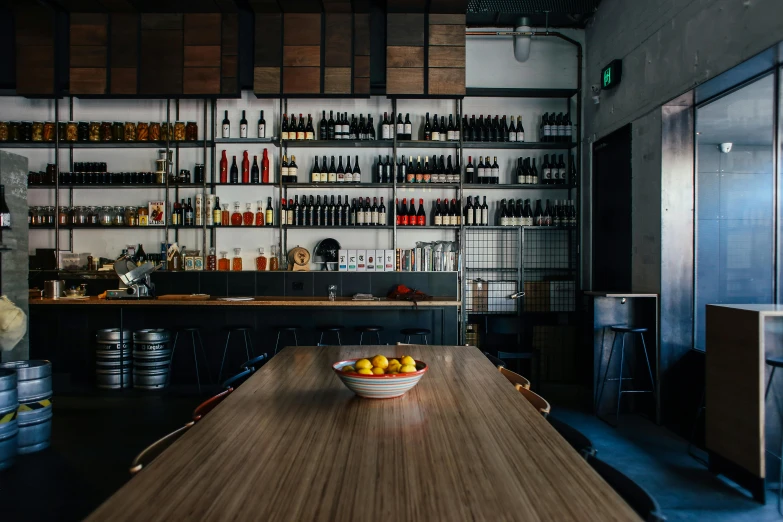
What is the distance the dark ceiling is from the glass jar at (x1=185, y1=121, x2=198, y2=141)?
349 centimetres

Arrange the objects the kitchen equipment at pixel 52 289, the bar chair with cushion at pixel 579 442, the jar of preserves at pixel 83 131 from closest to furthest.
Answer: the bar chair with cushion at pixel 579 442 → the kitchen equipment at pixel 52 289 → the jar of preserves at pixel 83 131

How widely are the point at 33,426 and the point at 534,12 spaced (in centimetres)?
613

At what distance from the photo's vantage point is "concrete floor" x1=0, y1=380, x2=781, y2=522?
288 cm

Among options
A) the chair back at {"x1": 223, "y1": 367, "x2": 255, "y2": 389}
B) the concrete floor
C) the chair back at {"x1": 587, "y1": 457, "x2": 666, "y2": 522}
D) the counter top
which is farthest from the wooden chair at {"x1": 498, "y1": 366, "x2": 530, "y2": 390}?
the counter top

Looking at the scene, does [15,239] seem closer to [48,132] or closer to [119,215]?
[119,215]

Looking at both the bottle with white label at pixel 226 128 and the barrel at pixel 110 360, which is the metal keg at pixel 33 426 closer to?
the barrel at pixel 110 360

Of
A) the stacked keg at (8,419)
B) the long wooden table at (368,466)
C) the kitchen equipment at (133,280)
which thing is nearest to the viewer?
the long wooden table at (368,466)

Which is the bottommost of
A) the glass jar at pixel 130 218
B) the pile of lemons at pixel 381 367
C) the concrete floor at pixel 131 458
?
the concrete floor at pixel 131 458

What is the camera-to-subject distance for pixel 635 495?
1.24 meters

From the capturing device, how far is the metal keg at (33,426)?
3605 millimetres

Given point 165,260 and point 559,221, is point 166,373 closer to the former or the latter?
point 165,260

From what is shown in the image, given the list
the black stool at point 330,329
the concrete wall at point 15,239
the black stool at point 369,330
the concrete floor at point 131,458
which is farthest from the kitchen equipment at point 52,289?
the black stool at point 369,330

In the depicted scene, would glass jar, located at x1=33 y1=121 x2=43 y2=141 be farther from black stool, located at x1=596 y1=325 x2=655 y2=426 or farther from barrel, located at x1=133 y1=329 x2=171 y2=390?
black stool, located at x1=596 y1=325 x2=655 y2=426

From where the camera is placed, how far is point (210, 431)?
159 centimetres
